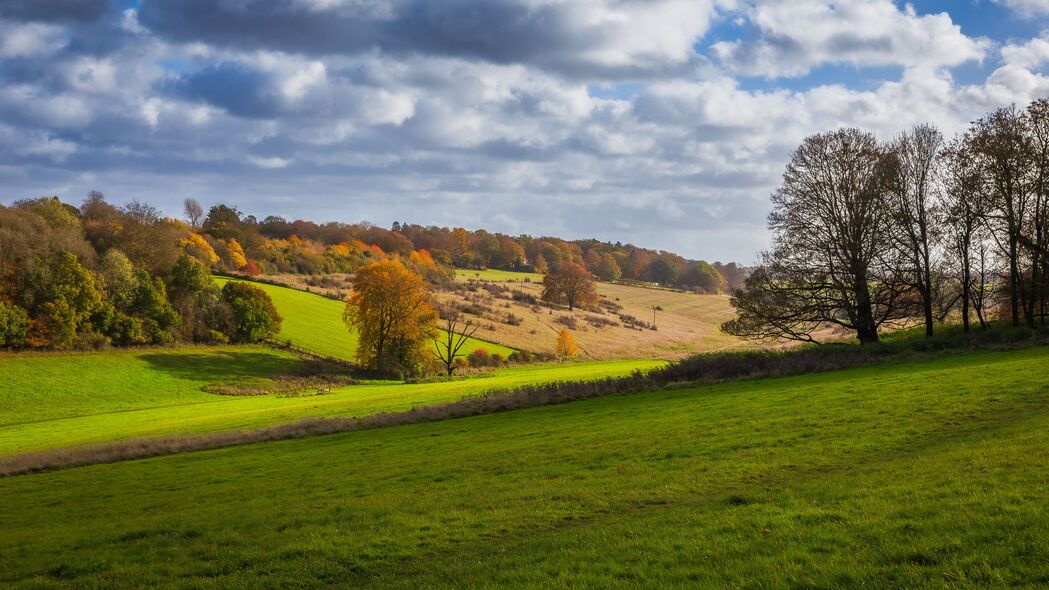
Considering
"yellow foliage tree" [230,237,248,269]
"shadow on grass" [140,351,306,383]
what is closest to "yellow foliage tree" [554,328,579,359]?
"shadow on grass" [140,351,306,383]

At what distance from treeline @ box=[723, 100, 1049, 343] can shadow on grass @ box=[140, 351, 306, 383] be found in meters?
54.8

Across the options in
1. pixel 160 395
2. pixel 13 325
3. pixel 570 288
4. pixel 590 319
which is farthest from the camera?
pixel 570 288

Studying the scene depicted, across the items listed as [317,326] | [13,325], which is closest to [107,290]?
[13,325]

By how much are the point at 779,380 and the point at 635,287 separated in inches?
6086

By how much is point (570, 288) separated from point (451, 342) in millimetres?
54978

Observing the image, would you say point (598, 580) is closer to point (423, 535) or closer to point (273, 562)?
point (423, 535)

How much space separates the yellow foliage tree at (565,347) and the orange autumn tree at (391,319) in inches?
911

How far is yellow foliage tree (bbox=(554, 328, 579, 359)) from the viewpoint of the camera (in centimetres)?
9689

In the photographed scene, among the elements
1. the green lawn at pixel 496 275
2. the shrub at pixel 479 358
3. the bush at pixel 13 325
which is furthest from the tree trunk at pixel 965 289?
the green lawn at pixel 496 275

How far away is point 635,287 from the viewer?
187m

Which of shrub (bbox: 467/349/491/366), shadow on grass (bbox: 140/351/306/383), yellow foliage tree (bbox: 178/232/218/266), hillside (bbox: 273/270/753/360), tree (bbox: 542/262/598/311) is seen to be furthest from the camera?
tree (bbox: 542/262/598/311)

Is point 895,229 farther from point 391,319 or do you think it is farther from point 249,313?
point 249,313

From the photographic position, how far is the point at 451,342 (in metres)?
84.5

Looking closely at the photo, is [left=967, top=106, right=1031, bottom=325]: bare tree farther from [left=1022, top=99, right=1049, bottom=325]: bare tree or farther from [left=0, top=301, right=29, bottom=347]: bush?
[left=0, top=301, right=29, bottom=347]: bush
